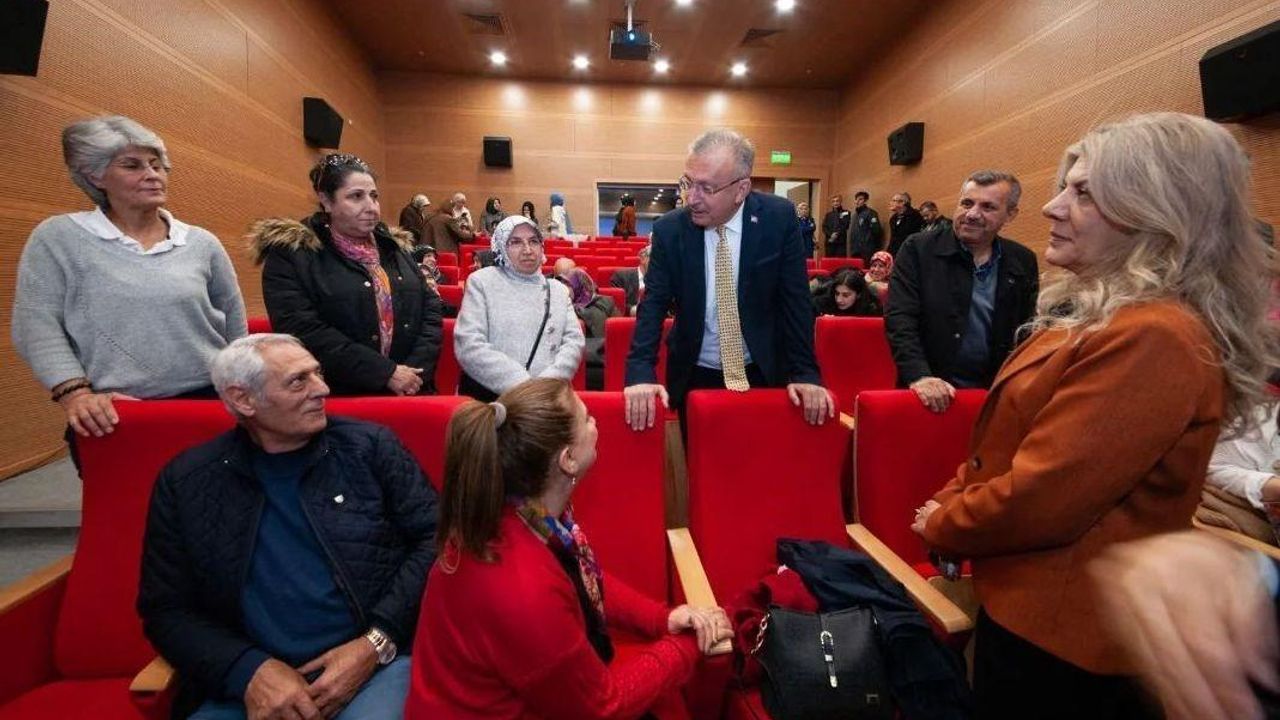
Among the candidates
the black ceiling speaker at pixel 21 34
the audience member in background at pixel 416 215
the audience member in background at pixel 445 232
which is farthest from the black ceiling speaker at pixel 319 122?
the black ceiling speaker at pixel 21 34

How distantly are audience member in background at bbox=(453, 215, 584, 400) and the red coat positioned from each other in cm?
109

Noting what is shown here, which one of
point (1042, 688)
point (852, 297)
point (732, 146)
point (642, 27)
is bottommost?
point (1042, 688)

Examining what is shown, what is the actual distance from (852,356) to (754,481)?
1.50 metres

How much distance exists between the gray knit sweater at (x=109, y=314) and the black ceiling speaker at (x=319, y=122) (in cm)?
638

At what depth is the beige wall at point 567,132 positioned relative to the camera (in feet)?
32.8

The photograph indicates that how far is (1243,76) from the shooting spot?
3.54 m

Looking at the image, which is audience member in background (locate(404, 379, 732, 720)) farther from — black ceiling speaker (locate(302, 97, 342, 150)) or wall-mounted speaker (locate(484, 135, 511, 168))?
wall-mounted speaker (locate(484, 135, 511, 168))

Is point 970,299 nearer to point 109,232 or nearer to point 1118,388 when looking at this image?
point 1118,388

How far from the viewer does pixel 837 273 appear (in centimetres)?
362

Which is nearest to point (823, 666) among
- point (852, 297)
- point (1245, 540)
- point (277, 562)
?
point (277, 562)

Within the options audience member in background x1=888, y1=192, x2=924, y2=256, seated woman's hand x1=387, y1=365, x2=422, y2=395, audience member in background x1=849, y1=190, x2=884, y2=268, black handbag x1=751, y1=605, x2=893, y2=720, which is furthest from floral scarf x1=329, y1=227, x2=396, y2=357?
audience member in background x1=849, y1=190, x2=884, y2=268

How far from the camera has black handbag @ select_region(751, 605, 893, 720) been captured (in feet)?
3.50

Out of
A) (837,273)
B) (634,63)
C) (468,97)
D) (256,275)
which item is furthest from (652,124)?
(837,273)

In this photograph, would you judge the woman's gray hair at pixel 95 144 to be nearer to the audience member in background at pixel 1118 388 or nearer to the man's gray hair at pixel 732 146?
the man's gray hair at pixel 732 146
